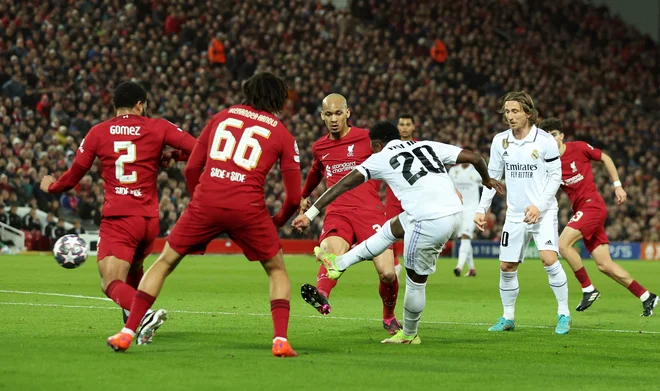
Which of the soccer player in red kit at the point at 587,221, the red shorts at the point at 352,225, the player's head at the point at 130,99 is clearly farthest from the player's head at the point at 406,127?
the player's head at the point at 130,99

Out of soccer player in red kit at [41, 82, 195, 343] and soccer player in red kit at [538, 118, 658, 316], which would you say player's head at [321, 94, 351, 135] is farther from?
soccer player in red kit at [538, 118, 658, 316]

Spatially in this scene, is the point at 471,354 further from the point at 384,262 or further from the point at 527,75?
the point at 527,75

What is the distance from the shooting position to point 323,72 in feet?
120

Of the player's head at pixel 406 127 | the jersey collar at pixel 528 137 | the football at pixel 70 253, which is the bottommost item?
the football at pixel 70 253

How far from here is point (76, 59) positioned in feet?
103

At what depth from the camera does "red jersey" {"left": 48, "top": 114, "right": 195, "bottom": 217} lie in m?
9.49

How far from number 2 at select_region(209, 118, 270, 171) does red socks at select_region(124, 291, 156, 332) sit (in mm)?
1225

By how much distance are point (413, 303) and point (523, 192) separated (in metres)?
2.63

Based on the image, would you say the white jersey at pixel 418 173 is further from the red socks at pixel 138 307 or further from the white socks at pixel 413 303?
the red socks at pixel 138 307

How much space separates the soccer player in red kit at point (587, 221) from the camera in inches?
554

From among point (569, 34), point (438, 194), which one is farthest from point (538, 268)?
point (569, 34)

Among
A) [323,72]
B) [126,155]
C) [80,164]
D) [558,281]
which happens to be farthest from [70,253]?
[323,72]

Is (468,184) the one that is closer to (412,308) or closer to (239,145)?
(412,308)

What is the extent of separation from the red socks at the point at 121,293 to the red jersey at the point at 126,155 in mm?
628
